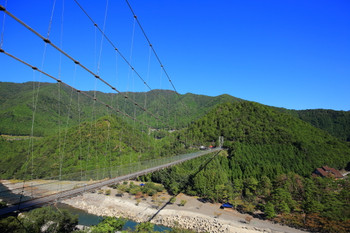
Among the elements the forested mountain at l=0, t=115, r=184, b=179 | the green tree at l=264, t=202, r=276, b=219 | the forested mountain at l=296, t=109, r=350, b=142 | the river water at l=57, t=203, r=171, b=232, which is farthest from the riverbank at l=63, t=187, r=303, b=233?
the forested mountain at l=296, t=109, r=350, b=142

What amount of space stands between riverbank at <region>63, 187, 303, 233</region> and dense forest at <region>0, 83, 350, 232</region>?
3.99 ft

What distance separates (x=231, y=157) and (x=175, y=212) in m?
13.7

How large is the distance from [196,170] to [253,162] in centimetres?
840

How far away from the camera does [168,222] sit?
19.6 m

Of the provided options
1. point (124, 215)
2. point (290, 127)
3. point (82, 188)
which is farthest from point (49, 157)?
point (290, 127)

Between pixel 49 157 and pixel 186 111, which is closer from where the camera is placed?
pixel 49 157

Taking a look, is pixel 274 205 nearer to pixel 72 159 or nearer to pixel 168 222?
pixel 168 222

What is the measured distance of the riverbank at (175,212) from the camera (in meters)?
18.1

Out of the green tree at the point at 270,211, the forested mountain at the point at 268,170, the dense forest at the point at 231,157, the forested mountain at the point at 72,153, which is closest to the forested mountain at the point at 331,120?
the forested mountain at the point at 268,170

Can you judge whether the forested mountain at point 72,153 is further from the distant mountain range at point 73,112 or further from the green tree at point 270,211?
the green tree at point 270,211

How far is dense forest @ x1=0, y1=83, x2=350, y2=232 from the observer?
18922 millimetres

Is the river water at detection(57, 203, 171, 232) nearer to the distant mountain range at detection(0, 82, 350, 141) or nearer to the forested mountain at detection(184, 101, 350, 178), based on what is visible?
the distant mountain range at detection(0, 82, 350, 141)

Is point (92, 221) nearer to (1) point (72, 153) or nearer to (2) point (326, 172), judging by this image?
(1) point (72, 153)

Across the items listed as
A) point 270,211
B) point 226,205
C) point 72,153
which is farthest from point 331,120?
point 72,153
